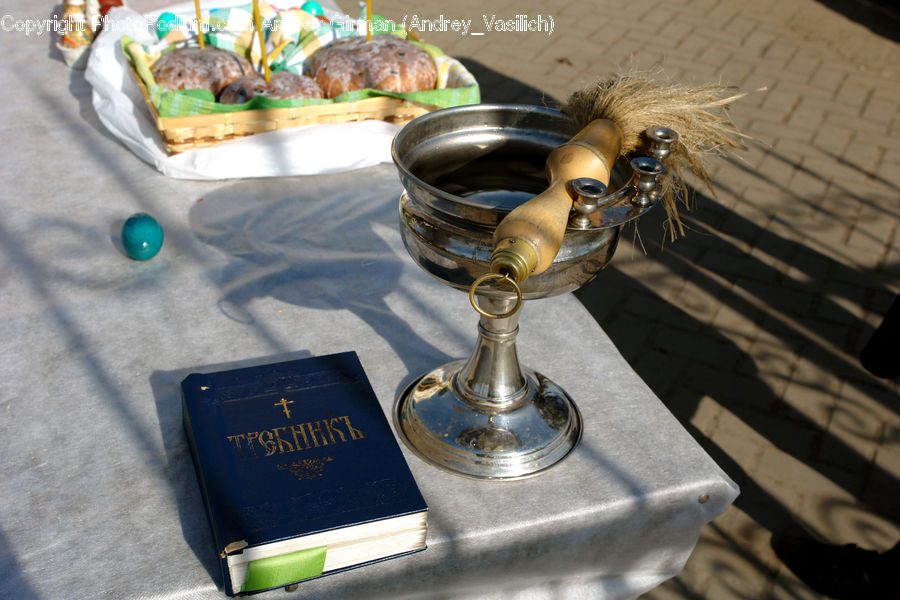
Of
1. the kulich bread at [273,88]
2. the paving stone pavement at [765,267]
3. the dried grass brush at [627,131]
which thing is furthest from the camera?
the paving stone pavement at [765,267]

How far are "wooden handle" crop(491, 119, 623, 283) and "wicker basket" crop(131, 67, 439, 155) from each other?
3.08 ft

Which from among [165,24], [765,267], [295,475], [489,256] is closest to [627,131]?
[489,256]

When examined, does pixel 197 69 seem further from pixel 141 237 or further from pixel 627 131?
pixel 627 131

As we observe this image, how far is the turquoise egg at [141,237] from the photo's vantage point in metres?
1.38

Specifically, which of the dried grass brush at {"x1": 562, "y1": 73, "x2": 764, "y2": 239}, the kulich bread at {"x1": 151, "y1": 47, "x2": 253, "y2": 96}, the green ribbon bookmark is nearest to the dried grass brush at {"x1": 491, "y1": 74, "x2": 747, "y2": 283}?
the dried grass brush at {"x1": 562, "y1": 73, "x2": 764, "y2": 239}

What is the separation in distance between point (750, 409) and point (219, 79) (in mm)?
1638

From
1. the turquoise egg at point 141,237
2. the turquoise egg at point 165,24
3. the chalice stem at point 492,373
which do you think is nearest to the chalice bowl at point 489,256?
the chalice stem at point 492,373

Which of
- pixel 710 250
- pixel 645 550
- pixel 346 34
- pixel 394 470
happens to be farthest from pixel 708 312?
pixel 394 470

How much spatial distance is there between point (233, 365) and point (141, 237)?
0.38 metres

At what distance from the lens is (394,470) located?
0.90 m

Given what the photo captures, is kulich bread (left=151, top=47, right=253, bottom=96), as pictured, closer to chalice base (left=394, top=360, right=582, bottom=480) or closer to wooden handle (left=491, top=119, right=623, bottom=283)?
chalice base (left=394, top=360, right=582, bottom=480)

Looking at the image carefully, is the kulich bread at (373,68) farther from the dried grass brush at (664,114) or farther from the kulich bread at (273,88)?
the dried grass brush at (664,114)

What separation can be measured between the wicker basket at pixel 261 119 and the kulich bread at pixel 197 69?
0.24 feet

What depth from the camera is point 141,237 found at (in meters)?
1.38
